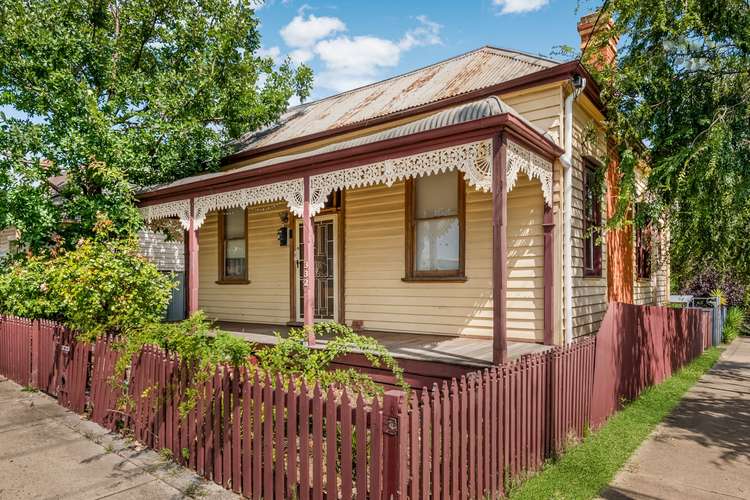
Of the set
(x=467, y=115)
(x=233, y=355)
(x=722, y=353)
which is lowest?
(x=722, y=353)

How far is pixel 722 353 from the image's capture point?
12445mm

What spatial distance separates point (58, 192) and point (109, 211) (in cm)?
126

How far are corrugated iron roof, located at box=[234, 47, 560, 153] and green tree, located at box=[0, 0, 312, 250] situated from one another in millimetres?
775

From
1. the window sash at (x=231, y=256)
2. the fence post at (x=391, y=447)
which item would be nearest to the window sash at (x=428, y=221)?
the window sash at (x=231, y=256)

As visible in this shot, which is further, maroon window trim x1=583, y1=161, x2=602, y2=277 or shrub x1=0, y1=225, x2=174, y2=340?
maroon window trim x1=583, y1=161, x2=602, y2=277

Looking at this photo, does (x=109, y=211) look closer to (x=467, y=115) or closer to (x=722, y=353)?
(x=467, y=115)

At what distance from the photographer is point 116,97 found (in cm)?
1083

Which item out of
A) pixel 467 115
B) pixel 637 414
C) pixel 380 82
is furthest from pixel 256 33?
pixel 637 414

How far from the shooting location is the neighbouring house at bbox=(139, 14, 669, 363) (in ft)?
20.3

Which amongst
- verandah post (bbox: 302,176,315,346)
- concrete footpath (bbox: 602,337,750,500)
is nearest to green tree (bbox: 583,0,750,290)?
concrete footpath (bbox: 602,337,750,500)

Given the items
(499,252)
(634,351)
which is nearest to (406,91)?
(499,252)

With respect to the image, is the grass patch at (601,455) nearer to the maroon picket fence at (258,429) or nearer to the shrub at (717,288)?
the maroon picket fence at (258,429)

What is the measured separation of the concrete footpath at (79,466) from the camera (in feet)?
13.5

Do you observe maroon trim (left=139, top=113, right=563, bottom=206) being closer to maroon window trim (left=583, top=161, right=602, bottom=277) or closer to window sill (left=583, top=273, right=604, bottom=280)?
maroon window trim (left=583, top=161, right=602, bottom=277)
